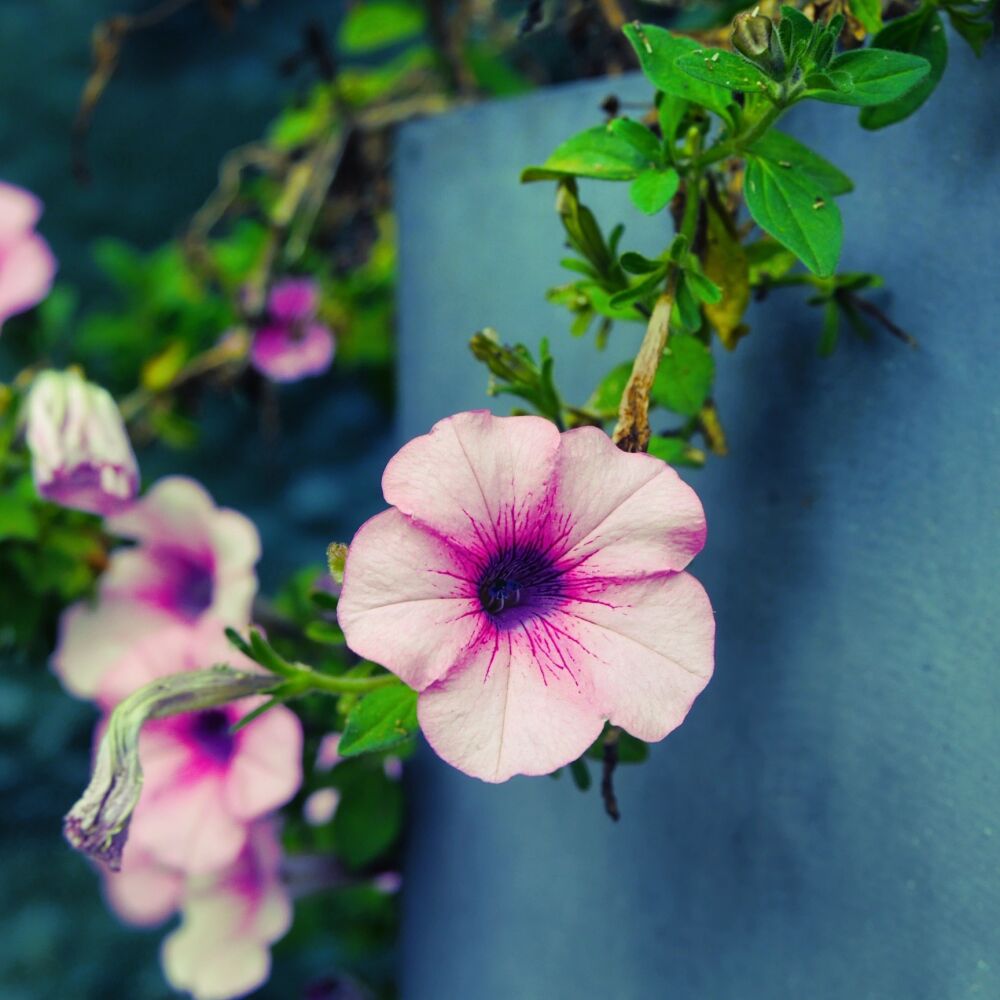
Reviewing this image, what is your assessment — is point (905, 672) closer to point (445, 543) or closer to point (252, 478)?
point (445, 543)

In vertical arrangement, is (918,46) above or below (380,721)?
above

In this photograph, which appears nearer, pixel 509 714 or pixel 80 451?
pixel 509 714

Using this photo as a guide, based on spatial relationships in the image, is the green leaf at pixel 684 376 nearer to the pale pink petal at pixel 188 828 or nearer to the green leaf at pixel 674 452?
the green leaf at pixel 674 452

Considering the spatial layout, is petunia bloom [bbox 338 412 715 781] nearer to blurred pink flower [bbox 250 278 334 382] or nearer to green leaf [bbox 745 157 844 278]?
green leaf [bbox 745 157 844 278]

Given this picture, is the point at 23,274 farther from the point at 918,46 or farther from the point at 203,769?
the point at 918,46

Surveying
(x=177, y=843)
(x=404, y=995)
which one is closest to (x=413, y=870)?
(x=404, y=995)

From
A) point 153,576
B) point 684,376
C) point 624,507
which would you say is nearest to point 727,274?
point 684,376

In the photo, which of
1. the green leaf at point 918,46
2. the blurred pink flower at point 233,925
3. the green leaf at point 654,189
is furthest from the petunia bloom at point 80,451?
the green leaf at point 918,46
